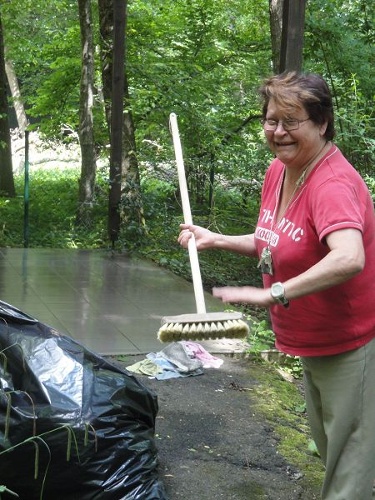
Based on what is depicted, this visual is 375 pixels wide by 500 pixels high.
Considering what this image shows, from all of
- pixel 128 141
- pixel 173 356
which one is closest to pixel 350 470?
pixel 173 356

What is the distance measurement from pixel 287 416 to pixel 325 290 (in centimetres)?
251

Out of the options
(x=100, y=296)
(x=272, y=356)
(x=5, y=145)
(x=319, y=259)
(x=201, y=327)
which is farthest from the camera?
(x=5, y=145)

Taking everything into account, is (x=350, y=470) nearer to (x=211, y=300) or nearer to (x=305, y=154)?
(x=305, y=154)

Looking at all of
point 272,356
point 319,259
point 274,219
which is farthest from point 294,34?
Answer: point 319,259

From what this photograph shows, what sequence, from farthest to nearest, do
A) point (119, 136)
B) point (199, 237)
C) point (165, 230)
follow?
point (119, 136) → point (165, 230) → point (199, 237)

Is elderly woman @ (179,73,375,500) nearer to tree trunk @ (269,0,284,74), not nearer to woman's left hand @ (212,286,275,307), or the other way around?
woman's left hand @ (212,286,275,307)

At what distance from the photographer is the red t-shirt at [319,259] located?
2684 millimetres

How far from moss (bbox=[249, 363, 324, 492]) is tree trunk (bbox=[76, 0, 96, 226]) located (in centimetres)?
785

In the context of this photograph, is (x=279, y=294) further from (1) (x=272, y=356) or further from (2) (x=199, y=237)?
(1) (x=272, y=356)

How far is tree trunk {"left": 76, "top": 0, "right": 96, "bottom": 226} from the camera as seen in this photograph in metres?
13.4

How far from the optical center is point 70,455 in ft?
10.9

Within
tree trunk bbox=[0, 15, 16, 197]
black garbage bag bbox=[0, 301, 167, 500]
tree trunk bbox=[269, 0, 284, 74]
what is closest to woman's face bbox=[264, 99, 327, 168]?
black garbage bag bbox=[0, 301, 167, 500]

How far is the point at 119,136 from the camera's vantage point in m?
11.5

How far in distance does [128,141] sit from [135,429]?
928 centimetres
